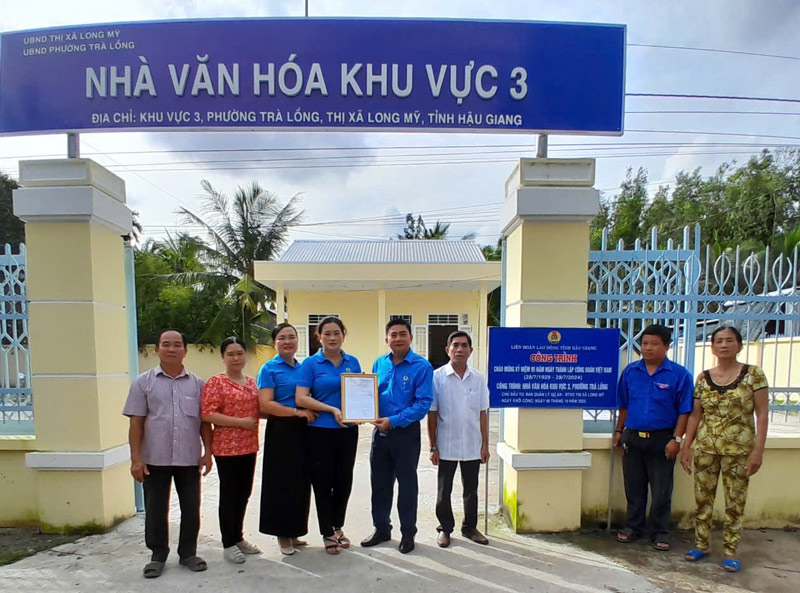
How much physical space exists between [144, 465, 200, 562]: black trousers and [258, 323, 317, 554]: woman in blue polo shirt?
430mm

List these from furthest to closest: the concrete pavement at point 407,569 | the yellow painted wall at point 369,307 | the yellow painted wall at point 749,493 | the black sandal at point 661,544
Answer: the yellow painted wall at point 369,307
the yellow painted wall at point 749,493
the black sandal at point 661,544
the concrete pavement at point 407,569

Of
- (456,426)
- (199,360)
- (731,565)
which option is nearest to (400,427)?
(456,426)

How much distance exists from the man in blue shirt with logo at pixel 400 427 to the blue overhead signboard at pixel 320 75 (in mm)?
1741

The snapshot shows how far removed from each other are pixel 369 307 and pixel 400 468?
10.5 meters

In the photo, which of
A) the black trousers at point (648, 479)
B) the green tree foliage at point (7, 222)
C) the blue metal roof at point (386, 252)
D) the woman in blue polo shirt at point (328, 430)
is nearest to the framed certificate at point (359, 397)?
the woman in blue polo shirt at point (328, 430)

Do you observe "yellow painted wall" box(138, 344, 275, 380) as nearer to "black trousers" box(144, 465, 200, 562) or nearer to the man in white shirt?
"black trousers" box(144, 465, 200, 562)

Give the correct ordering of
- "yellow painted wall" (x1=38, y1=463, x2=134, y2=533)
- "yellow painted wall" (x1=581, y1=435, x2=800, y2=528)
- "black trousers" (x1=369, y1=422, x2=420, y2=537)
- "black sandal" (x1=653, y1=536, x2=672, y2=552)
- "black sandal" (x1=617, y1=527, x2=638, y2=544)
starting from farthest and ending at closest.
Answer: "yellow painted wall" (x1=581, y1=435, x2=800, y2=528) < "yellow painted wall" (x1=38, y1=463, x2=134, y2=533) < "black sandal" (x1=617, y1=527, x2=638, y2=544) < "black sandal" (x1=653, y1=536, x2=672, y2=552) < "black trousers" (x1=369, y1=422, x2=420, y2=537)

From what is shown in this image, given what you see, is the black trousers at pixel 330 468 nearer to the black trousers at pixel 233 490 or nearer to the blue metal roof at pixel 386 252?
the black trousers at pixel 233 490

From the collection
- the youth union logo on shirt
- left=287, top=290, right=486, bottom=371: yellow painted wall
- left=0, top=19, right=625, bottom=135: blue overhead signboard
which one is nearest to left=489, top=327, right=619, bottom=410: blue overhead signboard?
the youth union logo on shirt

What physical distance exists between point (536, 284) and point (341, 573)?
7.74 feet

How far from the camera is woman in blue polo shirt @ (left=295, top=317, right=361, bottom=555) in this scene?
3.19 metres

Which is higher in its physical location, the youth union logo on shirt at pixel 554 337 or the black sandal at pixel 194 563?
the youth union logo on shirt at pixel 554 337

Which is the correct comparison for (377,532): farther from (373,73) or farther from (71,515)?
(373,73)

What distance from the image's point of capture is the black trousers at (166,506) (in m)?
3.04
